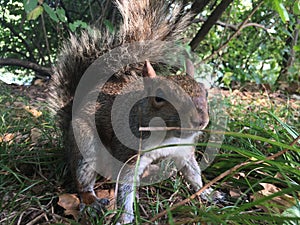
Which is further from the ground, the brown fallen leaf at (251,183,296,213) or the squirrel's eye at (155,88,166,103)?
the squirrel's eye at (155,88,166,103)

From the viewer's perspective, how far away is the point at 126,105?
1.45 meters

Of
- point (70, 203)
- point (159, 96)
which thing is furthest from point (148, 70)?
point (70, 203)

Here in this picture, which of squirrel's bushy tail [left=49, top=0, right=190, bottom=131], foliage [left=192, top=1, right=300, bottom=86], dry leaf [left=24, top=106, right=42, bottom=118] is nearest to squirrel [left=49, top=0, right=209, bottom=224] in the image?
squirrel's bushy tail [left=49, top=0, right=190, bottom=131]

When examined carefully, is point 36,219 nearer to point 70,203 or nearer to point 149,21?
point 70,203

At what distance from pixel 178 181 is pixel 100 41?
77cm

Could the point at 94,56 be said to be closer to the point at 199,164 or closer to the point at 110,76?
the point at 110,76

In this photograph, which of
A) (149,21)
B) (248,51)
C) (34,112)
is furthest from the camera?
(248,51)

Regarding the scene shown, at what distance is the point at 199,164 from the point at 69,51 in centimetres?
81

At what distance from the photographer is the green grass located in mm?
970

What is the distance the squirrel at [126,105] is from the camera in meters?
1.27

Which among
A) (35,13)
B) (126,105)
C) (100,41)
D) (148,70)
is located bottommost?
(126,105)

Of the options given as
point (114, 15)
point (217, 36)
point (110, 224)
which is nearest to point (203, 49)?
point (217, 36)

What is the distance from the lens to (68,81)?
167cm

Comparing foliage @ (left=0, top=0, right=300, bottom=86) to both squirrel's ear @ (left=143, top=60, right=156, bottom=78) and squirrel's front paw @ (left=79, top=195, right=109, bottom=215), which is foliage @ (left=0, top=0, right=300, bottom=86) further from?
squirrel's front paw @ (left=79, top=195, right=109, bottom=215)
